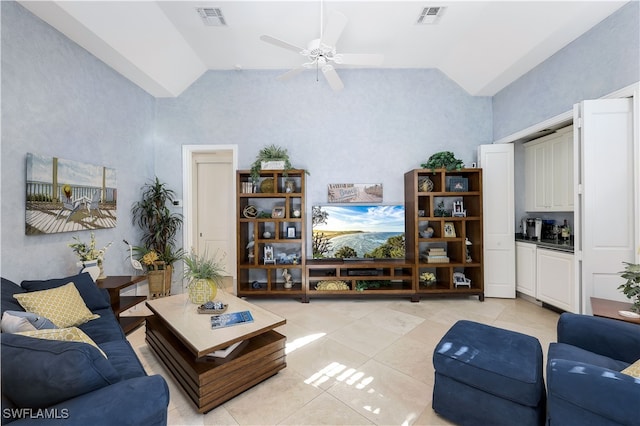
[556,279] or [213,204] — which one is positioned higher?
[213,204]

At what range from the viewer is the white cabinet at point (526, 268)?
11.4 ft

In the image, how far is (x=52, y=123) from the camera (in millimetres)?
2572

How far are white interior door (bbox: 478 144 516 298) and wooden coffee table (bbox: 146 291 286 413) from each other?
10.7 feet

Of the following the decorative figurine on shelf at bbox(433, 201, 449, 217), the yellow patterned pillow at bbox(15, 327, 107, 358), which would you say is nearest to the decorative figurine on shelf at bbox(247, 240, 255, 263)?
the yellow patterned pillow at bbox(15, 327, 107, 358)

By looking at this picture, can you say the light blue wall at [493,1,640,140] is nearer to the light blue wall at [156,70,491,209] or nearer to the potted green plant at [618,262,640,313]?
the light blue wall at [156,70,491,209]

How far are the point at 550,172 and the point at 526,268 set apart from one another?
135cm

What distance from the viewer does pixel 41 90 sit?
97.3 inches

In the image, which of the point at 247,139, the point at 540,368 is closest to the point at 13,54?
the point at 247,139

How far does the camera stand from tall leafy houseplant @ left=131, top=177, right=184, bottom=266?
12.6 feet

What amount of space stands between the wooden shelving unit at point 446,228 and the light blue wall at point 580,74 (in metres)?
1.00

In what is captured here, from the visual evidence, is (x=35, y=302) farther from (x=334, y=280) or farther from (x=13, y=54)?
(x=334, y=280)

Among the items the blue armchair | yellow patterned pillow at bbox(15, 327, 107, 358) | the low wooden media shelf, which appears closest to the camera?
the blue armchair

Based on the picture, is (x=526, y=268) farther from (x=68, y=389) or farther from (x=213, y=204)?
(x=213, y=204)

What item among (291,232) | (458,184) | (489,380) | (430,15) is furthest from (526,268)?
(430,15)
